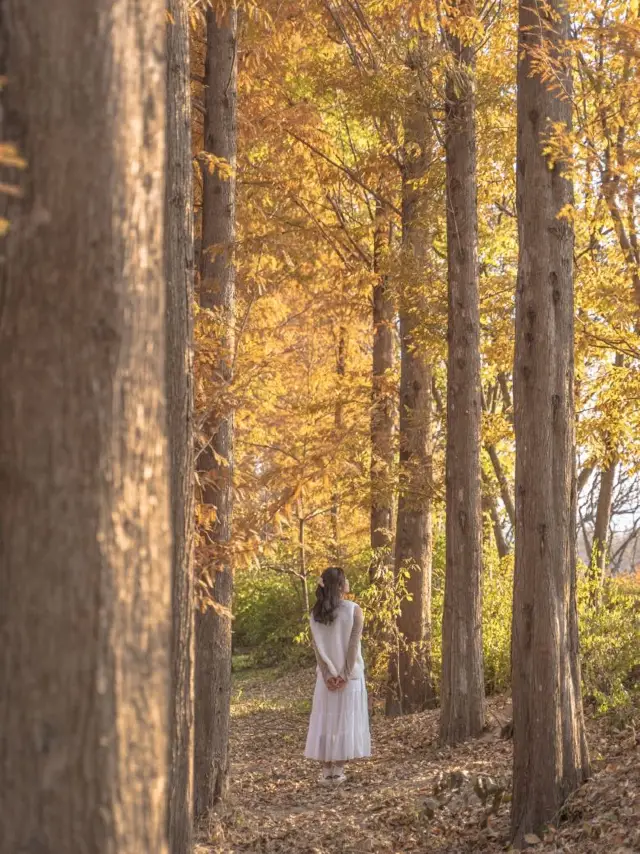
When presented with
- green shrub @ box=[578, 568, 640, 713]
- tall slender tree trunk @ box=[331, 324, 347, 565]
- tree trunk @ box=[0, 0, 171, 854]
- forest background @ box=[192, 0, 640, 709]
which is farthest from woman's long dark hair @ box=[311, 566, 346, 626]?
tree trunk @ box=[0, 0, 171, 854]

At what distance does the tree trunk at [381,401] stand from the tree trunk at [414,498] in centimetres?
38

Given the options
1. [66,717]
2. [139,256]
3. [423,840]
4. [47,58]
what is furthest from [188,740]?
[47,58]

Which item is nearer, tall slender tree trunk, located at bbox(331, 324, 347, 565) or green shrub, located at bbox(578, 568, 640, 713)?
green shrub, located at bbox(578, 568, 640, 713)

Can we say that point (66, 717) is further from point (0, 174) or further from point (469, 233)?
point (469, 233)

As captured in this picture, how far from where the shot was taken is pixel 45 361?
8.23ft

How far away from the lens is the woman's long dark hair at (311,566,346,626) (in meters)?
9.87

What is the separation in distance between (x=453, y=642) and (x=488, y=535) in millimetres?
6537

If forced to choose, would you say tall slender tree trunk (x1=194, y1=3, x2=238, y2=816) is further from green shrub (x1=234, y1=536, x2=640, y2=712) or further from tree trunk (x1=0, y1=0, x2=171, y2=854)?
tree trunk (x1=0, y1=0, x2=171, y2=854)

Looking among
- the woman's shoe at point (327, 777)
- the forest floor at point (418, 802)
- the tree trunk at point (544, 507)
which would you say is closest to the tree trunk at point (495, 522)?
the forest floor at point (418, 802)

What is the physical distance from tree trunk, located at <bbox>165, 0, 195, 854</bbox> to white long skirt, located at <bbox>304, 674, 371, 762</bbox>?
4.49 metres

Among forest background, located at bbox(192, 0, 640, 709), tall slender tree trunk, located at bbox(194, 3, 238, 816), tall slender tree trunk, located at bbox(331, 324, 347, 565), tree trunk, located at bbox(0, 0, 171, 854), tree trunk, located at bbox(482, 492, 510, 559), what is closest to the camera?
tree trunk, located at bbox(0, 0, 171, 854)

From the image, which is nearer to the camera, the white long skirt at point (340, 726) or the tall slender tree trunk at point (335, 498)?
the white long skirt at point (340, 726)

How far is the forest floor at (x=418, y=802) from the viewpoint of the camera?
256 inches

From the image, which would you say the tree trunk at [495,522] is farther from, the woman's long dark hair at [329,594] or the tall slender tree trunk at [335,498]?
the woman's long dark hair at [329,594]
